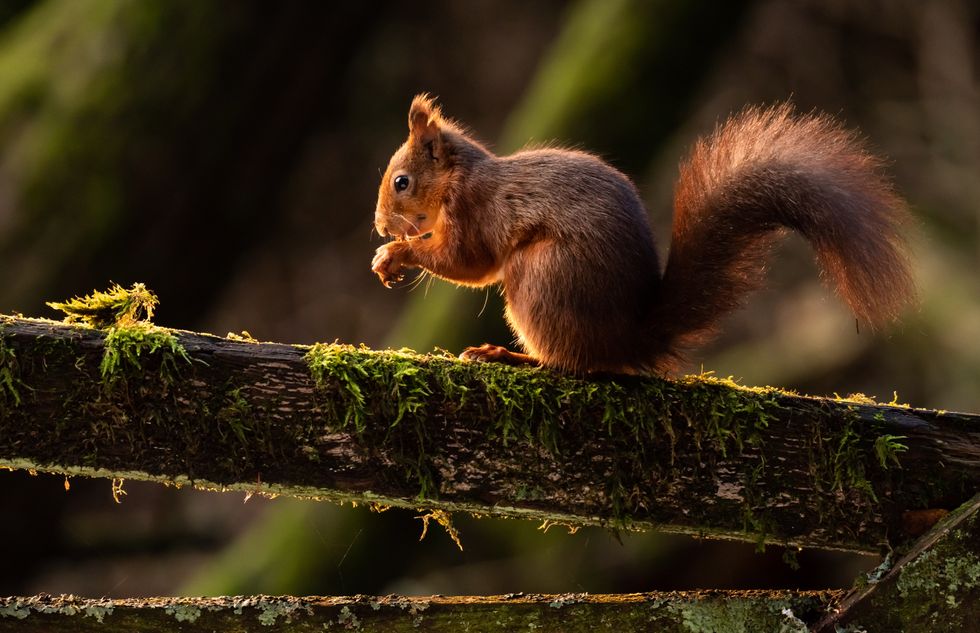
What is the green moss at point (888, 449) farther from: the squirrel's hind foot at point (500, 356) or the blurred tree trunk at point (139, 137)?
the blurred tree trunk at point (139, 137)

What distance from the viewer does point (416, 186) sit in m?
2.49

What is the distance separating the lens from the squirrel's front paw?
7.67ft

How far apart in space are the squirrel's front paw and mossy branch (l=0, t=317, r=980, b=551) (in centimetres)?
58

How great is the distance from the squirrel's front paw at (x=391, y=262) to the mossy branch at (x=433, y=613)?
34.4 inches

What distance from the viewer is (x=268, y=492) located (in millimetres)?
1655

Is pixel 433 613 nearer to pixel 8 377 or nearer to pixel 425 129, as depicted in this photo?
pixel 8 377

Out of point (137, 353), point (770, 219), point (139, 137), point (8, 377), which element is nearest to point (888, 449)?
Answer: point (770, 219)

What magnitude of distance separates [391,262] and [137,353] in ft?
2.74

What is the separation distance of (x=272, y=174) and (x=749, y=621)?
333 cm

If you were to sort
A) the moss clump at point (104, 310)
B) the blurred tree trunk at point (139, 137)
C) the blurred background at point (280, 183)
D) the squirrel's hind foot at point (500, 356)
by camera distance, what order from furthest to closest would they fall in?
the blurred tree trunk at point (139, 137), the blurred background at point (280, 183), the squirrel's hind foot at point (500, 356), the moss clump at point (104, 310)

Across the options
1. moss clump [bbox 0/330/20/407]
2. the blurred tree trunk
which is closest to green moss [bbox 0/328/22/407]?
moss clump [bbox 0/330/20/407]

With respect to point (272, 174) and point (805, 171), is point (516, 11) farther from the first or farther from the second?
point (805, 171)

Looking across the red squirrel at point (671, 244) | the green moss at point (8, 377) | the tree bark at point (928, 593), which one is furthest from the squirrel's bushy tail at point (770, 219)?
the green moss at point (8, 377)

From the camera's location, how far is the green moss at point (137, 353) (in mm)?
1584
